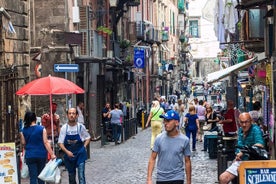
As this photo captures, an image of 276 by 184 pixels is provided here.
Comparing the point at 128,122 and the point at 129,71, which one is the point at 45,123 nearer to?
the point at 128,122

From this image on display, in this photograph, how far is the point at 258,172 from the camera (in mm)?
8688

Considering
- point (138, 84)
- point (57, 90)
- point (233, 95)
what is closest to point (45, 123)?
point (57, 90)

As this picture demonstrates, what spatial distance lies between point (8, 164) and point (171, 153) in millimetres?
2928

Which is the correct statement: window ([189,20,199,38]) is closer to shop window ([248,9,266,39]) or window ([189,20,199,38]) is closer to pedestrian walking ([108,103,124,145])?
pedestrian walking ([108,103,124,145])

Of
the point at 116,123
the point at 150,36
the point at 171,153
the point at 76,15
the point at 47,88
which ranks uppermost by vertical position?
the point at 150,36

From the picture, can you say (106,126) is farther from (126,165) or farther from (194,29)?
(194,29)

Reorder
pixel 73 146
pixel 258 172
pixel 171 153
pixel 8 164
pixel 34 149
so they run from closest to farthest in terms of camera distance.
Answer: pixel 258 172
pixel 171 153
pixel 8 164
pixel 73 146
pixel 34 149

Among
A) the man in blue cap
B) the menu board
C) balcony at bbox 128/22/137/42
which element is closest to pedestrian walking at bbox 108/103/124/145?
the menu board

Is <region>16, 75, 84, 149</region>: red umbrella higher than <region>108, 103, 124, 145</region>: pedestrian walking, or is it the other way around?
<region>16, 75, 84, 149</region>: red umbrella

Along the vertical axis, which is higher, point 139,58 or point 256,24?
point 256,24

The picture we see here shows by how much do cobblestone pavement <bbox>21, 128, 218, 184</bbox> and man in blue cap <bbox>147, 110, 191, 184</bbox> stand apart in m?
6.45

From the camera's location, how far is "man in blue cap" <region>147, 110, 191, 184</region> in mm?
9062

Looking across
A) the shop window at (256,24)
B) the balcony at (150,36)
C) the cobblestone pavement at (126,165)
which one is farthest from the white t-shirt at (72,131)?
the balcony at (150,36)

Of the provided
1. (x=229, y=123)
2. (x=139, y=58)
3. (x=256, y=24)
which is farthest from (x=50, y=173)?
(x=139, y=58)
